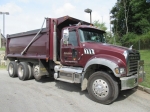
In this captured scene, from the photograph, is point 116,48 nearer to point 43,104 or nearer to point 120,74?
point 120,74

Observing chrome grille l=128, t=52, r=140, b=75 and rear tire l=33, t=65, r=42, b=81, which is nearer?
chrome grille l=128, t=52, r=140, b=75

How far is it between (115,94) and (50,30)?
4037 millimetres

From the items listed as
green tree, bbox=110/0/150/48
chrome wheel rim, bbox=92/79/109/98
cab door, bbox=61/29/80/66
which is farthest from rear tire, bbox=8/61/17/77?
green tree, bbox=110/0/150/48

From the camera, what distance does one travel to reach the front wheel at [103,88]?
542 cm

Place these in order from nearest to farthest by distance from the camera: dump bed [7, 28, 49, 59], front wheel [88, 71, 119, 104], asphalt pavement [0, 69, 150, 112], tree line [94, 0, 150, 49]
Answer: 1. asphalt pavement [0, 69, 150, 112]
2. front wheel [88, 71, 119, 104]
3. dump bed [7, 28, 49, 59]
4. tree line [94, 0, 150, 49]

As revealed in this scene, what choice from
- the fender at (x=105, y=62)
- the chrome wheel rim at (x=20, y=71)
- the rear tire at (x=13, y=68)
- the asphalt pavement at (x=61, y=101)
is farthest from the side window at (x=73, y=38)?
the rear tire at (x=13, y=68)

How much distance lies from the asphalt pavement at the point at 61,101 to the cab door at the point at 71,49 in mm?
1205

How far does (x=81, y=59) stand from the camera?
648 cm

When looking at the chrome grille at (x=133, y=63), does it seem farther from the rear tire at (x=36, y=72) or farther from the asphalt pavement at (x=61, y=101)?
the rear tire at (x=36, y=72)

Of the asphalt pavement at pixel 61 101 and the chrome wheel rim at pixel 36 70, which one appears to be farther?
the chrome wheel rim at pixel 36 70

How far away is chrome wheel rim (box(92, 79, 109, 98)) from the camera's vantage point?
556 cm

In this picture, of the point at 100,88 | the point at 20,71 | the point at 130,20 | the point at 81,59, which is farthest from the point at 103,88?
the point at 130,20

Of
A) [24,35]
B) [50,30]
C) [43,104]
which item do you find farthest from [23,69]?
[43,104]

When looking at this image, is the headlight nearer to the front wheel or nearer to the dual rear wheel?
the front wheel
